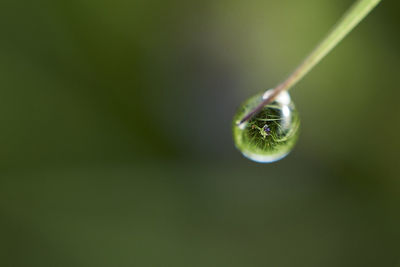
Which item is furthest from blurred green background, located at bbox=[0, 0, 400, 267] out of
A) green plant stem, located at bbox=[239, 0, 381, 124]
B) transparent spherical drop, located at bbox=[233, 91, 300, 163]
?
green plant stem, located at bbox=[239, 0, 381, 124]

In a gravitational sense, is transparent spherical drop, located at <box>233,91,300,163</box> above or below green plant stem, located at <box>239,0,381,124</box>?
above

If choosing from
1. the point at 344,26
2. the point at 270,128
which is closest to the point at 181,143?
the point at 270,128

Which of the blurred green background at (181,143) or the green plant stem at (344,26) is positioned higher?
the blurred green background at (181,143)

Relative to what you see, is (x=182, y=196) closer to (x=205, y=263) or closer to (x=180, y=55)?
(x=205, y=263)

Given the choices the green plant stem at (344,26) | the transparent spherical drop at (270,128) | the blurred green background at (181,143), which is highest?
the blurred green background at (181,143)

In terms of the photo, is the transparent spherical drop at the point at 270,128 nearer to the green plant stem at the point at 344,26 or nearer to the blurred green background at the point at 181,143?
the green plant stem at the point at 344,26

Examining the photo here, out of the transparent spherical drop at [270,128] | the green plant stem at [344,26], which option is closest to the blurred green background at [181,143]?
the transparent spherical drop at [270,128]

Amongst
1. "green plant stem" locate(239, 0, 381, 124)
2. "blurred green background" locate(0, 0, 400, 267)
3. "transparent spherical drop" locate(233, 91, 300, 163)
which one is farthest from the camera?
"blurred green background" locate(0, 0, 400, 267)

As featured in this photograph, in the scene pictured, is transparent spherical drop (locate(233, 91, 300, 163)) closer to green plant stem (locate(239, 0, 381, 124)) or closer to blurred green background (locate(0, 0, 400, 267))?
green plant stem (locate(239, 0, 381, 124))
